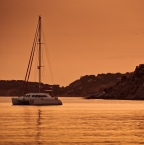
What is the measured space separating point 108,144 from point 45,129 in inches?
538

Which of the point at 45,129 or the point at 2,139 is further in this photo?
the point at 45,129

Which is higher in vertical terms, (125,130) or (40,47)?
(40,47)

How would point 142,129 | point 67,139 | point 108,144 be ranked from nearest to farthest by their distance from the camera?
point 108,144 → point 67,139 → point 142,129

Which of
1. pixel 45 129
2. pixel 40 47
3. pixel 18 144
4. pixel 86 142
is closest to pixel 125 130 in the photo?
pixel 45 129

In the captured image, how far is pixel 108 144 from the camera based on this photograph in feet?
133

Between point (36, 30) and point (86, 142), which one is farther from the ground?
point (36, 30)

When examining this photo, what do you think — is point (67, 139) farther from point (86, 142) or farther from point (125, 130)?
point (125, 130)

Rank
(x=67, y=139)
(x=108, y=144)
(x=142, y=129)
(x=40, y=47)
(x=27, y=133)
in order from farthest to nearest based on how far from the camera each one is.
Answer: (x=40, y=47), (x=142, y=129), (x=27, y=133), (x=67, y=139), (x=108, y=144)

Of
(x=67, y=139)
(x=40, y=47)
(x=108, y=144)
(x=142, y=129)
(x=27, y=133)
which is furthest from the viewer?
(x=40, y=47)

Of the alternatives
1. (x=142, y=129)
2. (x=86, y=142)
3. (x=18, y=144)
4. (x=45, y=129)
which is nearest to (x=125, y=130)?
(x=142, y=129)

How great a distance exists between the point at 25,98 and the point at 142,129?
277 feet

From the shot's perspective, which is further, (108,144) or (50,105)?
(50,105)

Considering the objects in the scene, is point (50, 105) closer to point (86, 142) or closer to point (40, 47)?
point (40, 47)

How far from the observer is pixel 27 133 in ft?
160
